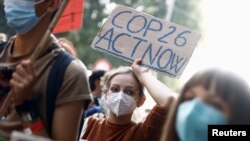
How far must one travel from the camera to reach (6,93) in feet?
11.2

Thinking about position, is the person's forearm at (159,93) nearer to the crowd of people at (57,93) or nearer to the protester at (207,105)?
the crowd of people at (57,93)

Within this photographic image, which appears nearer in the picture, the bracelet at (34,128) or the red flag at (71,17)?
the bracelet at (34,128)

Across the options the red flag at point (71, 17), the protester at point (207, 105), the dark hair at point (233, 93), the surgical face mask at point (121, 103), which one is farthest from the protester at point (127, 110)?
the dark hair at point (233, 93)

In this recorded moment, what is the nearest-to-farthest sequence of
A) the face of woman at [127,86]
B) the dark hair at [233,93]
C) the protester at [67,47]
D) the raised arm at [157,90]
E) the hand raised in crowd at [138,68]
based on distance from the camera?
1. the dark hair at [233,93]
2. the raised arm at [157,90]
3. the hand raised in crowd at [138,68]
4. the face of woman at [127,86]
5. the protester at [67,47]

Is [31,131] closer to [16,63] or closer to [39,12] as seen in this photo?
[16,63]

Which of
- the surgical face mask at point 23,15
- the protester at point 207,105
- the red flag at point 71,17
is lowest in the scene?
the protester at point 207,105

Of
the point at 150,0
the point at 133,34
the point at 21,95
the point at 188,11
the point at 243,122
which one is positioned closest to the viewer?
the point at 243,122

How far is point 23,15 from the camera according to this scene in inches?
136

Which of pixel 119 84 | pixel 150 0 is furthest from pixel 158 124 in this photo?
pixel 150 0

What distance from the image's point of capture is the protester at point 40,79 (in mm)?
3246

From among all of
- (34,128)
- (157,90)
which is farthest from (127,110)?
(34,128)

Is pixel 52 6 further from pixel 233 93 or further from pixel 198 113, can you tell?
pixel 233 93

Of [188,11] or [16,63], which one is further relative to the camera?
[188,11]

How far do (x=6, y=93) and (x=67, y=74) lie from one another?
305mm
